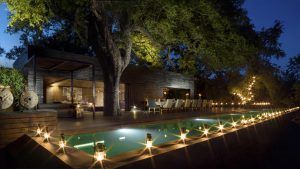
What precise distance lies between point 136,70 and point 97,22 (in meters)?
7.06

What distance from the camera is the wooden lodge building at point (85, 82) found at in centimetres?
1226

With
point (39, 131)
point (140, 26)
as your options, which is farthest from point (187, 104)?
point (39, 131)

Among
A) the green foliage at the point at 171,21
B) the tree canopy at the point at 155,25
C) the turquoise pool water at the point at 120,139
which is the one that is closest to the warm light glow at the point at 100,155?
the turquoise pool water at the point at 120,139

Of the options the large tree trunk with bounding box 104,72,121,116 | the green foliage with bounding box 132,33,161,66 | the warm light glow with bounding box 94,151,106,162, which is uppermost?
the green foliage with bounding box 132,33,161,66

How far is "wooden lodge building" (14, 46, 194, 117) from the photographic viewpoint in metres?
12.3

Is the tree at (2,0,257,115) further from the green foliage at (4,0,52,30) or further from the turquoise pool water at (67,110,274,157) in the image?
the turquoise pool water at (67,110,274,157)

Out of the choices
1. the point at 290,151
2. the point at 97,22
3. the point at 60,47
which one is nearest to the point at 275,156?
the point at 290,151

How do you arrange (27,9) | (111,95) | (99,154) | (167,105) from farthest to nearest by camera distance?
1. (167,105)
2. (111,95)
3. (27,9)
4. (99,154)

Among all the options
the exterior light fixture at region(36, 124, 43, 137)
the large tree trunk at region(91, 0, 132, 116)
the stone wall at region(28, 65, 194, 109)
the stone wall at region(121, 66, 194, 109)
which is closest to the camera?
the exterior light fixture at region(36, 124, 43, 137)

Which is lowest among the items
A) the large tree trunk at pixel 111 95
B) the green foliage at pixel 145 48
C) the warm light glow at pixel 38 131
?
the warm light glow at pixel 38 131

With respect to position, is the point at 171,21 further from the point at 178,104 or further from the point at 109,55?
the point at 178,104

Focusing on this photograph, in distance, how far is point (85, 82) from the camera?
18.5 meters

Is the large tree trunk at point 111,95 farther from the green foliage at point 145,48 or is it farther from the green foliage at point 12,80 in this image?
the green foliage at point 12,80

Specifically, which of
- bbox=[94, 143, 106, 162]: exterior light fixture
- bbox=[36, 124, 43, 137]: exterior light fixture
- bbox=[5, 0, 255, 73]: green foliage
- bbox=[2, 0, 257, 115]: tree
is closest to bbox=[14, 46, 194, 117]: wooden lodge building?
bbox=[2, 0, 257, 115]: tree
